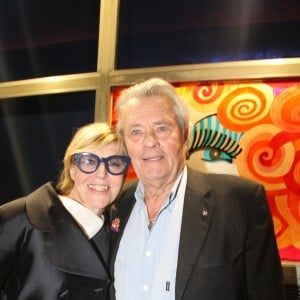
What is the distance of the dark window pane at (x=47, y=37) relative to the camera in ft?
8.65

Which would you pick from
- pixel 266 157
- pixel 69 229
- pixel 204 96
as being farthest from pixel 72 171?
pixel 266 157

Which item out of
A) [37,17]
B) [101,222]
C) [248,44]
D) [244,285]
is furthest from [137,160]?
[37,17]

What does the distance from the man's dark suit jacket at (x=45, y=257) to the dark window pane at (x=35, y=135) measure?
4.13 feet

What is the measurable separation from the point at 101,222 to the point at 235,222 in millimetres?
567

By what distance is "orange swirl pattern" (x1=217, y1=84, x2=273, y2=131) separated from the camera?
6.85 ft

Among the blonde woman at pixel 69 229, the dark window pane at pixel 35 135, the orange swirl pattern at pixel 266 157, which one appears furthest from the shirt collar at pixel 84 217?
the dark window pane at pixel 35 135

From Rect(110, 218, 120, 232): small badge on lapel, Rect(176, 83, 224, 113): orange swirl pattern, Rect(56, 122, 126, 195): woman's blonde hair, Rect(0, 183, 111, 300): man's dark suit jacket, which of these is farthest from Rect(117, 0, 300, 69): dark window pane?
Rect(0, 183, 111, 300): man's dark suit jacket

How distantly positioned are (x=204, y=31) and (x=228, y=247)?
1514 millimetres

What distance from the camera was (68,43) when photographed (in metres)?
2.72

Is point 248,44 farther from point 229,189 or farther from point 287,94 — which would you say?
point 229,189

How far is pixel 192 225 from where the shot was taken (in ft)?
4.53

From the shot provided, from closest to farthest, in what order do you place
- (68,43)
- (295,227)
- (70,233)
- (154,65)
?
(70,233) < (295,227) < (154,65) < (68,43)

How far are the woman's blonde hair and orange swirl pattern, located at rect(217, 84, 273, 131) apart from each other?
821 mm

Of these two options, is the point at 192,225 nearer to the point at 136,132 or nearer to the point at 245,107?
the point at 136,132
